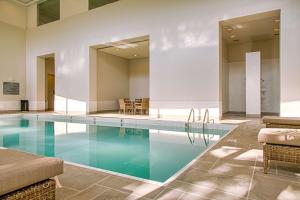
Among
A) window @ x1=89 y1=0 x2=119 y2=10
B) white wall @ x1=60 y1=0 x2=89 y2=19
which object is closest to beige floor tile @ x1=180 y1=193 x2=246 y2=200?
window @ x1=89 y1=0 x2=119 y2=10

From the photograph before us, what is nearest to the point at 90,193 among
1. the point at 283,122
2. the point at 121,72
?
the point at 283,122

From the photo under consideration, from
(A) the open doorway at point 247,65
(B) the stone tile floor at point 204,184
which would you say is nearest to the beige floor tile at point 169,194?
(B) the stone tile floor at point 204,184

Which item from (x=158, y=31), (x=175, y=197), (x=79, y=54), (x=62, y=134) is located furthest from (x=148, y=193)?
(x=79, y=54)

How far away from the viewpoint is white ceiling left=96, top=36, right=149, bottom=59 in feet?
29.4

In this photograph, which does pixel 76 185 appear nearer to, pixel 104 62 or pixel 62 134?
pixel 62 134

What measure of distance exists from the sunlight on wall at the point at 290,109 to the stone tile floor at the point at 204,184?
4098 mm

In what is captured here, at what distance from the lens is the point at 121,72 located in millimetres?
12359

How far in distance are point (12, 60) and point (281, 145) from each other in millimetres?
12515

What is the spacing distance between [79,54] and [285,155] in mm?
9334

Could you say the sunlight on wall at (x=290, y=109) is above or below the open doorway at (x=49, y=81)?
below

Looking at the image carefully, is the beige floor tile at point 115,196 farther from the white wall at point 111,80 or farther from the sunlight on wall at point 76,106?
the white wall at point 111,80

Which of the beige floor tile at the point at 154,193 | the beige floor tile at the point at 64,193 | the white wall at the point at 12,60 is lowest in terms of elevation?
the beige floor tile at the point at 64,193

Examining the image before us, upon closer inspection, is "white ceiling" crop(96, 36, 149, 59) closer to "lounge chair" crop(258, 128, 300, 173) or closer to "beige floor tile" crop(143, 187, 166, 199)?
"lounge chair" crop(258, 128, 300, 173)

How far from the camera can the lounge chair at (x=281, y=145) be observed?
2.01 meters
